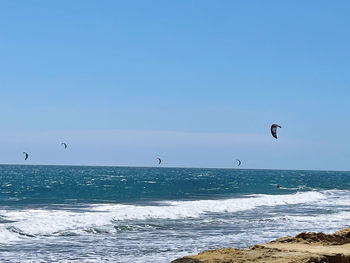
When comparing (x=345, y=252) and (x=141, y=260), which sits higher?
(x=345, y=252)

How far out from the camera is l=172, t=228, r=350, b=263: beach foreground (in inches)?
344

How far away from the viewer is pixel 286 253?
922 cm

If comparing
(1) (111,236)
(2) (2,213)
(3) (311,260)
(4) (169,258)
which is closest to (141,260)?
(4) (169,258)

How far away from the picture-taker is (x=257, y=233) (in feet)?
67.4

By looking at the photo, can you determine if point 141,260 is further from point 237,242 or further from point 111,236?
point 111,236

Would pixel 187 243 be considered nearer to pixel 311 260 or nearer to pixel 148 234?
pixel 148 234

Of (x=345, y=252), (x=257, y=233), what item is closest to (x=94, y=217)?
(x=257, y=233)

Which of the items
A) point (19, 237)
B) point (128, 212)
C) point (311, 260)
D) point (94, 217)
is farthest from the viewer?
point (128, 212)

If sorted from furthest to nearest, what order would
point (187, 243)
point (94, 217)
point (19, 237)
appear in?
point (94, 217)
point (19, 237)
point (187, 243)

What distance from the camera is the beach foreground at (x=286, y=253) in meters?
8.73

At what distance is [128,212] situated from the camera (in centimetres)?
2998

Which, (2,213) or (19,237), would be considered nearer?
(19,237)

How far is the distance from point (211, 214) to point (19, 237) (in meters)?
12.4

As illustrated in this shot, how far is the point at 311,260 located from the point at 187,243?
31.1 ft
